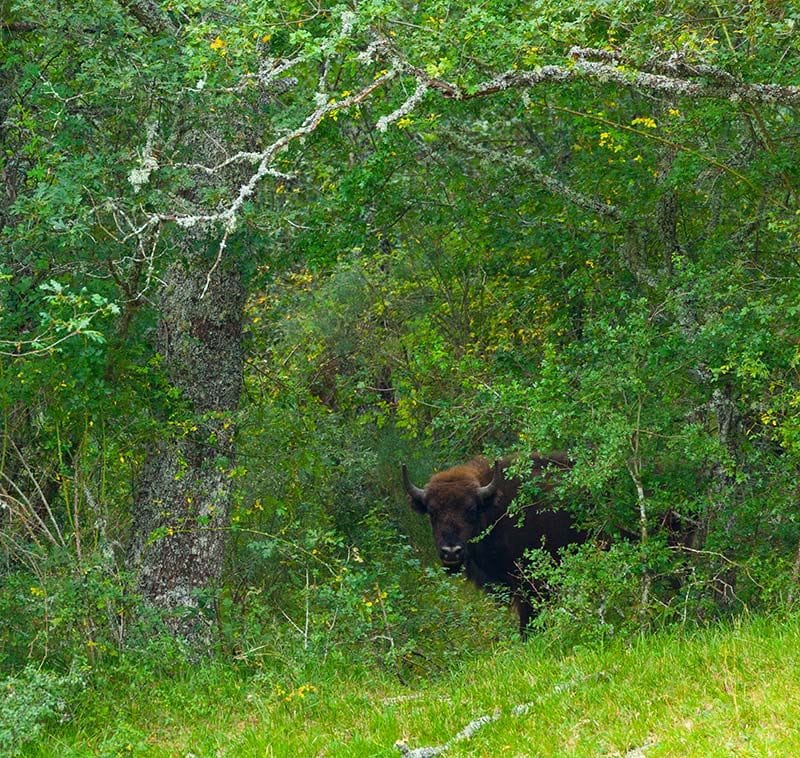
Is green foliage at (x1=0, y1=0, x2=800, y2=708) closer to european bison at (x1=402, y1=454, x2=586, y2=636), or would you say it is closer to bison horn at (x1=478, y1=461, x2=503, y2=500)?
european bison at (x1=402, y1=454, x2=586, y2=636)

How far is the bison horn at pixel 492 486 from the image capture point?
13612 millimetres

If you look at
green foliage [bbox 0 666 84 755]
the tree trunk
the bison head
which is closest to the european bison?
the bison head

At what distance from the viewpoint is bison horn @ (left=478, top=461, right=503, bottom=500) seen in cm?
1361

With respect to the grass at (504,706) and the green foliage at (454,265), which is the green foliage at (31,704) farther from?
the green foliage at (454,265)

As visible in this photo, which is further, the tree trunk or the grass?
the tree trunk

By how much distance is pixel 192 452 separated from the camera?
41.9ft

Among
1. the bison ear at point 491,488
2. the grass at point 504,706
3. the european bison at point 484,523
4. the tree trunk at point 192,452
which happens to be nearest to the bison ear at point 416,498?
the european bison at point 484,523

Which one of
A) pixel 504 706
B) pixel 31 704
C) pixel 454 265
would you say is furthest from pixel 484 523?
pixel 31 704

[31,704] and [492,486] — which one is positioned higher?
[492,486]

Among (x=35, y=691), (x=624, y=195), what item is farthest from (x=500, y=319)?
(x=35, y=691)

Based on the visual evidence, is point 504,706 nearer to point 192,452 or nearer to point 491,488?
point 192,452

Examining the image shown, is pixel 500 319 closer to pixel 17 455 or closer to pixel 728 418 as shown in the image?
pixel 728 418

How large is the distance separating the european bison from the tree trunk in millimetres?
2022

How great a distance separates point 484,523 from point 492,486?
0.49 meters
